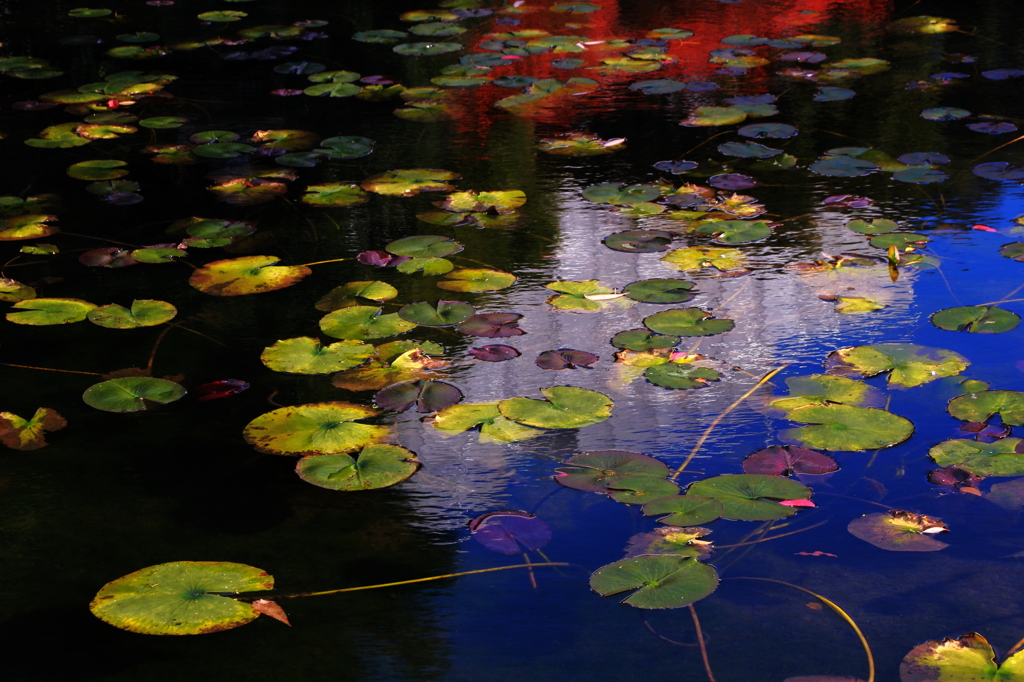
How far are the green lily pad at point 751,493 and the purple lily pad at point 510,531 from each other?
0.26m

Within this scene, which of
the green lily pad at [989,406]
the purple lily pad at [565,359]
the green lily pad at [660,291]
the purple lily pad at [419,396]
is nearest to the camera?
the green lily pad at [989,406]

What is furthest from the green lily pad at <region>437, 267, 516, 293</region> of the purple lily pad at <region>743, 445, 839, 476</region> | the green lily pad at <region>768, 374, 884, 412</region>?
the purple lily pad at <region>743, 445, 839, 476</region>

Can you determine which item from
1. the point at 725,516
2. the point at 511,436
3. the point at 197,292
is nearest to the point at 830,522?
the point at 725,516

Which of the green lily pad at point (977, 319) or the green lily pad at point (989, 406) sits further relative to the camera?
the green lily pad at point (977, 319)

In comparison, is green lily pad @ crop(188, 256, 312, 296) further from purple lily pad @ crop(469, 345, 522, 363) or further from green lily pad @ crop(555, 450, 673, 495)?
green lily pad @ crop(555, 450, 673, 495)

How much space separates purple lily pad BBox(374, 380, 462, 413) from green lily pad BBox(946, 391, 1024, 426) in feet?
3.08

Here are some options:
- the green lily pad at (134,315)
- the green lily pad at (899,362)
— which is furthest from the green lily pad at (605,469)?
the green lily pad at (134,315)

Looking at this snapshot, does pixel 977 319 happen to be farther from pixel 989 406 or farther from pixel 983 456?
pixel 983 456

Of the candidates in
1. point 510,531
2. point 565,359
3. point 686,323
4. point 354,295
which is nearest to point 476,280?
point 354,295

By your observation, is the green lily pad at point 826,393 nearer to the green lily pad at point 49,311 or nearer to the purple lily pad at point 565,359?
the purple lily pad at point 565,359

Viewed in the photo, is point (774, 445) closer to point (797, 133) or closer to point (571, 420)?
point (571, 420)

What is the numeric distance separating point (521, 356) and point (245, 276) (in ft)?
2.66

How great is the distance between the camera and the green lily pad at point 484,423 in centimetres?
167

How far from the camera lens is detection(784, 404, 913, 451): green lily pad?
1582 millimetres
